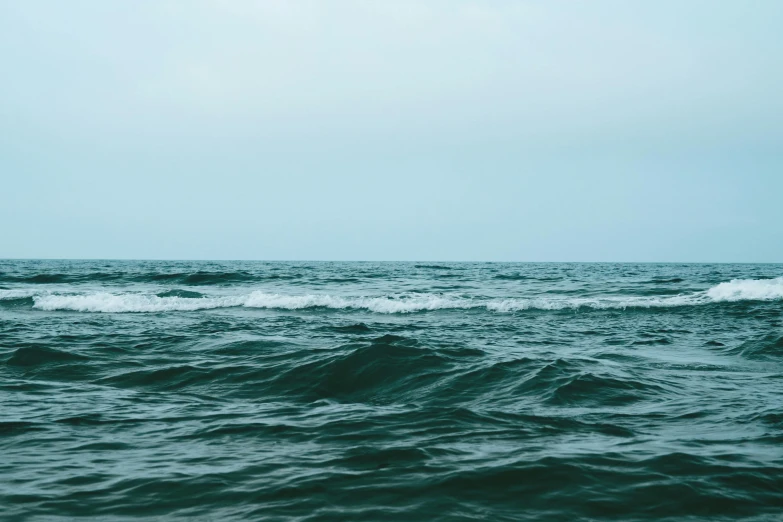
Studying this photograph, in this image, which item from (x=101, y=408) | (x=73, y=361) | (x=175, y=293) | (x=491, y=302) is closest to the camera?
(x=101, y=408)

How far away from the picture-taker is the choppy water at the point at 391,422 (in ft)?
16.5

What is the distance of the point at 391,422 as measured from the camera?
7461 mm

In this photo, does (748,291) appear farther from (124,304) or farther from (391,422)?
(124,304)

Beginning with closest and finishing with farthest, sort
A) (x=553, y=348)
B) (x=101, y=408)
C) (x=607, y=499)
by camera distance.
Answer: (x=607, y=499), (x=101, y=408), (x=553, y=348)

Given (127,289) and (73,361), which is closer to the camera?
(73,361)

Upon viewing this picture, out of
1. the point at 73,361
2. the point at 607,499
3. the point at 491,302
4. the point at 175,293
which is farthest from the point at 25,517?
the point at 175,293

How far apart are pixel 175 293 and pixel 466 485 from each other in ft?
83.4

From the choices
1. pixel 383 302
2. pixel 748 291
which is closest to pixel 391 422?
pixel 383 302

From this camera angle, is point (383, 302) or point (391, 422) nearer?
point (391, 422)

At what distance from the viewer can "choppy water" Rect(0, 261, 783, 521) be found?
16.5 feet

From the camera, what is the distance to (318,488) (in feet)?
17.2

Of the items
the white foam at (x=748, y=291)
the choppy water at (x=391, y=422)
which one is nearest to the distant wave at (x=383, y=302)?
the white foam at (x=748, y=291)

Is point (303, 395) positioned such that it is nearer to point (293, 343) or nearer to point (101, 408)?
point (101, 408)

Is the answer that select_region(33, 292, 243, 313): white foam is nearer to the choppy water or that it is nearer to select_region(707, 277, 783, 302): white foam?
the choppy water
